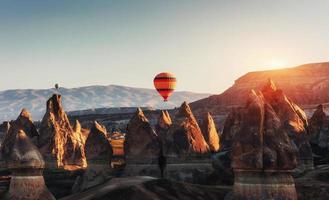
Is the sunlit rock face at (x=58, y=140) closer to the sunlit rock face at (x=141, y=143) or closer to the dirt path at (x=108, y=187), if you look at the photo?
the sunlit rock face at (x=141, y=143)

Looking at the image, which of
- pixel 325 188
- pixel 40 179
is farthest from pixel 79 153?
pixel 325 188

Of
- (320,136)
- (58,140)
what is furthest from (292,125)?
(58,140)

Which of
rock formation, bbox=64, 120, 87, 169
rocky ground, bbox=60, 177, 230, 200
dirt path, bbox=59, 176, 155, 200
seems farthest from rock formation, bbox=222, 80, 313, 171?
A: rock formation, bbox=64, 120, 87, 169

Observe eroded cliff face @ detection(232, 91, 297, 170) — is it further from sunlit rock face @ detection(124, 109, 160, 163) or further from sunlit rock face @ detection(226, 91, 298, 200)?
sunlit rock face @ detection(124, 109, 160, 163)

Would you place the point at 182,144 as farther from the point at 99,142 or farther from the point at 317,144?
the point at 317,144

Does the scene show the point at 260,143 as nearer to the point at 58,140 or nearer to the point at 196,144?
the point at 196,144
